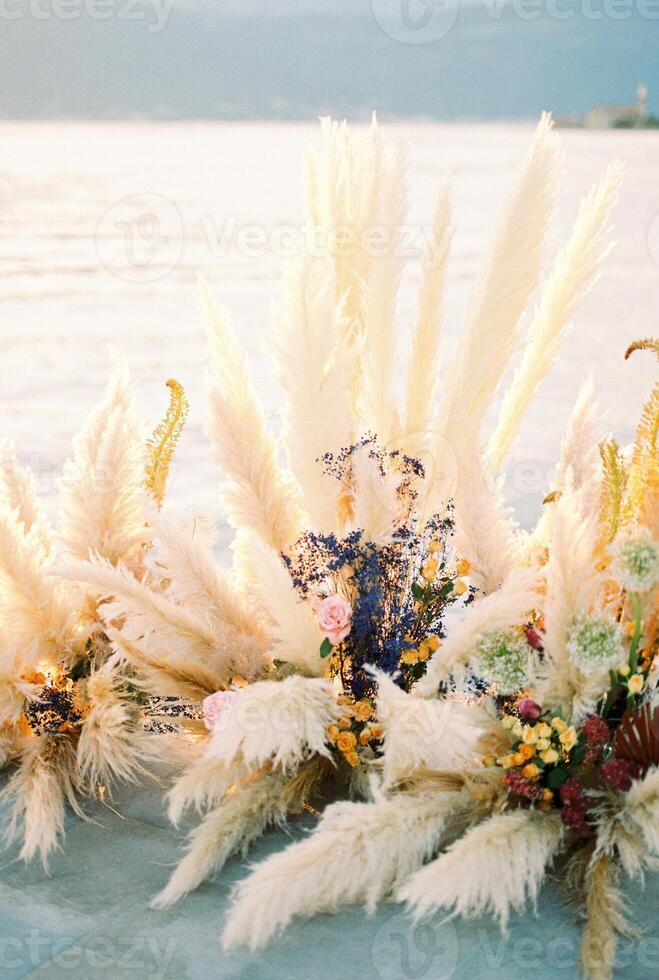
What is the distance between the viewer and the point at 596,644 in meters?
1.56

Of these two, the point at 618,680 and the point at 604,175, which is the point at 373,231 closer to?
the point at 604,175

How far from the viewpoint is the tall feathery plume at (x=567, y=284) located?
6.22 feet

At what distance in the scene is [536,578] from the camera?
159 centimetres

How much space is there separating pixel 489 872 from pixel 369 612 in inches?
18.1

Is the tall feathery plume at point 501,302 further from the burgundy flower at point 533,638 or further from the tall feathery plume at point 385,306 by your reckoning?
the burgundy flower at point 533,638

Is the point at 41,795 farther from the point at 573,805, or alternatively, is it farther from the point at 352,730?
the point at 573,805

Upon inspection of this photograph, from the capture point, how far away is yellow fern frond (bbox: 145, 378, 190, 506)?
6.76 feet

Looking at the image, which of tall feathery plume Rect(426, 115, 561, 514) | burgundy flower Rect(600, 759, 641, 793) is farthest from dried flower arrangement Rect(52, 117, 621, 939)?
burgundy flower Rect(600, 759, 641, 793)

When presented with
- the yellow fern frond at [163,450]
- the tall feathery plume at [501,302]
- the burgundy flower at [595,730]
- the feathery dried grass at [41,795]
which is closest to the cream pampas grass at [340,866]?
the burgundy flower at [595,730]

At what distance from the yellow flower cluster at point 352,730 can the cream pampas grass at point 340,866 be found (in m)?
0.15

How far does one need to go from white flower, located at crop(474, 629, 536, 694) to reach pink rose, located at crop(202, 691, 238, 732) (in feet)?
1.19

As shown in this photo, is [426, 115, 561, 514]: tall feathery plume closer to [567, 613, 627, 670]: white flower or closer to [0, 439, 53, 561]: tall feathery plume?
[567, 613, 627, 670]: white flower

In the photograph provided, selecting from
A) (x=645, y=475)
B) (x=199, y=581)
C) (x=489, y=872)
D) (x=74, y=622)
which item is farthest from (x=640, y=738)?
(x=74, y=622)

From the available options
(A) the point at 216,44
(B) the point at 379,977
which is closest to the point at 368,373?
(B) the point at 379,977
